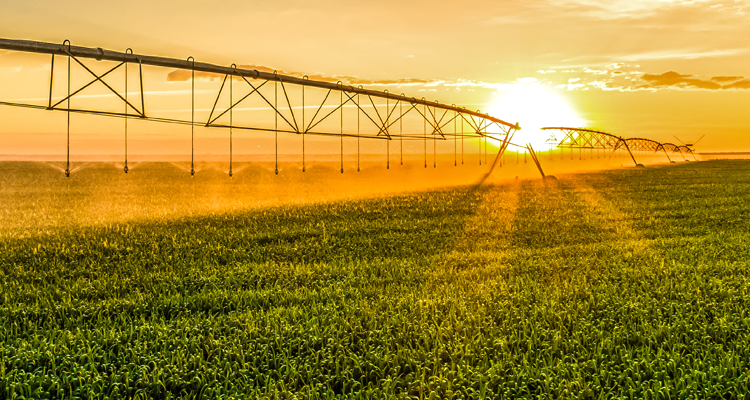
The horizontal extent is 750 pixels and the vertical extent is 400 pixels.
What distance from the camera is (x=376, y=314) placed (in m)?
8.53

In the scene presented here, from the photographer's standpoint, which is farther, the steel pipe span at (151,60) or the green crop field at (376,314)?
the steel pipe span at (151,60)

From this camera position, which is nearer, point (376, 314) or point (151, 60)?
point (376, 314)

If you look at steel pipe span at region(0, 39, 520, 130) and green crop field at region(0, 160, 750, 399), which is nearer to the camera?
green crop field at region(0, 160, 750, 399)

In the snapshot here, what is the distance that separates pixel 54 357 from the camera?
22.8 feet

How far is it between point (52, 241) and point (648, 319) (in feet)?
57.3

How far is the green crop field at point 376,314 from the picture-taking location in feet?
20.3

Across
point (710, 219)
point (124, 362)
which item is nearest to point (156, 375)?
point (124, 362)

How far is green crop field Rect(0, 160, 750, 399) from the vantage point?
20.3 feet

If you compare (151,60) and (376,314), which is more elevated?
(151,60)

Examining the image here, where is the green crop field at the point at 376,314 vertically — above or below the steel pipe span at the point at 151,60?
below

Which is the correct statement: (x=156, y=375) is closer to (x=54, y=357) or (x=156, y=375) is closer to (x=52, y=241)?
(x=54, y=357)

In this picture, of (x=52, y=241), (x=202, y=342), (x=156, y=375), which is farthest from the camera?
(x=52, y=241)

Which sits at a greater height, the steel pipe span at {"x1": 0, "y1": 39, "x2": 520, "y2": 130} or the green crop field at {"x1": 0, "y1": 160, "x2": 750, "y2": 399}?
the steel pipe span at {"x1": 0, "y1": 39, "x2": 520, "y2": 130}

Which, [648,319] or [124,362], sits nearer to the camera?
[124,362]
